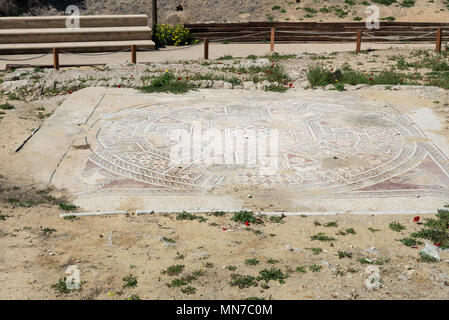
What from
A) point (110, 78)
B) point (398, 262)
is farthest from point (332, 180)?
point (110, 78)

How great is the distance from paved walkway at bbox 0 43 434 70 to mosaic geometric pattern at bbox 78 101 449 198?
6789 mm

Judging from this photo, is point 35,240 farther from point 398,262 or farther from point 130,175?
point 398,262

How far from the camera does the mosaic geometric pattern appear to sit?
966 cm

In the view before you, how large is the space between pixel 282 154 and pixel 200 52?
11127 millimetres

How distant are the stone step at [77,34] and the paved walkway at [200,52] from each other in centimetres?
146

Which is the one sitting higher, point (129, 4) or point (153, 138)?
point (129, 4)

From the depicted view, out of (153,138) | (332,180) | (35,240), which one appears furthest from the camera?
(153,138)

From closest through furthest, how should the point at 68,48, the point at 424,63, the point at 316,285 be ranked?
the point at 316,285, the point at 424,63, the point at 68,48

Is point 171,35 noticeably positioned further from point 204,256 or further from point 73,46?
point 204,256

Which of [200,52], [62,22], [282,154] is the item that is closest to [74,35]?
[62,22]

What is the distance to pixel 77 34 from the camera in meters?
22.1

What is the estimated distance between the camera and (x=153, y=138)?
38.1ft

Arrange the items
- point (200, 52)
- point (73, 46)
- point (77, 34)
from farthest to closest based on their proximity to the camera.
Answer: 1. point (77, 34)
2. point (200, 52)
3. point (73, 46)

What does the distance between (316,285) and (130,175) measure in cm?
454
